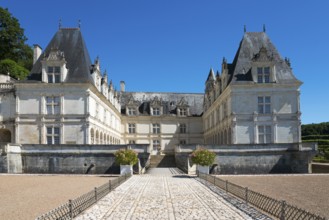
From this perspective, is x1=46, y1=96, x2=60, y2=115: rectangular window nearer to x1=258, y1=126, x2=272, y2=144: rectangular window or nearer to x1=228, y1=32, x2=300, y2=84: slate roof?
x1=228, y1=32, x2=300, y2=84: slate roof

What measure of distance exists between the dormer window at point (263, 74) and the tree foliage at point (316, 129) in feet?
95.6

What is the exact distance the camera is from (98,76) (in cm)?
3547

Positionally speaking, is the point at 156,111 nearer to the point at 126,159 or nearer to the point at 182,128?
the point at 182,128

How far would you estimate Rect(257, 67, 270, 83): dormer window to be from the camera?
1245 inches

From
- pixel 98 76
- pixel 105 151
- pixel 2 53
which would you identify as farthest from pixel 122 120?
pixel 105 151

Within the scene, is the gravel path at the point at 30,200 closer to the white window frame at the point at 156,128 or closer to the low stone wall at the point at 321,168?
the low stone wall at the point at 321,168

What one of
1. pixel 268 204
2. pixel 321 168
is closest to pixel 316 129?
pixel 321 168

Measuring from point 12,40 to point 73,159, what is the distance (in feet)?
100

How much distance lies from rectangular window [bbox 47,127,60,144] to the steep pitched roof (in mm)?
4240

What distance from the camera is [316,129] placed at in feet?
187

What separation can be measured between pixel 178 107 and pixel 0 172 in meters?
27.6

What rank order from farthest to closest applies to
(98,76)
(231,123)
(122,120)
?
1. (122,120)
2. (98,76)
3. (231,123)

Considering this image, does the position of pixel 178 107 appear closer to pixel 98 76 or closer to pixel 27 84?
pixel 98 76

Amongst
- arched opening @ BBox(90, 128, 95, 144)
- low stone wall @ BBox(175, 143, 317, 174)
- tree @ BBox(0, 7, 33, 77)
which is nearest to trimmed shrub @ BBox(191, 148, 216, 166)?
low stone wall @ BBox(175, 143, 317, 174)
